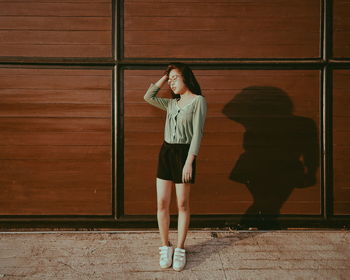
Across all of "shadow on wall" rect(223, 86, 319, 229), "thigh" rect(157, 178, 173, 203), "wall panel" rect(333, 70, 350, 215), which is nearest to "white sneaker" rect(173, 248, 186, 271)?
"thigh" rect(157, 178, 173, 203)

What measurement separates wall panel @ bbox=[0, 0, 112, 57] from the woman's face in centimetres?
139

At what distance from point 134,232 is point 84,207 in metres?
0.79

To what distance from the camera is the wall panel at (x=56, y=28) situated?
3.84 m

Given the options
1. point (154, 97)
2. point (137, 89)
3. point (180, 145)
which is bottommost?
point (180, 145)

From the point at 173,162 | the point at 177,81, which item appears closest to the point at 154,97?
the point at 177,81

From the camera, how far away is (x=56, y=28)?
12.6 ft

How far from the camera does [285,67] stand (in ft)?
12.9

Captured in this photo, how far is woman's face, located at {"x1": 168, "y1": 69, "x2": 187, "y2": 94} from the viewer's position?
2.89m

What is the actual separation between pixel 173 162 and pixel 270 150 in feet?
5.56

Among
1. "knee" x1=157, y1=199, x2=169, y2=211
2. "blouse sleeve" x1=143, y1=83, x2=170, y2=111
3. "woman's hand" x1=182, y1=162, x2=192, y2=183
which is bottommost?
"knee" x1=157, y1=199, x2=169, y2=211

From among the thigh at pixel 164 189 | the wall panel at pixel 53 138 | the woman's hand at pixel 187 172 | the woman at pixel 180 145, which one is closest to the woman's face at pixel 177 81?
the woman at pixel 180 145

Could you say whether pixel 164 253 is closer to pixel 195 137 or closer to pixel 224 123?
pixel 195 137

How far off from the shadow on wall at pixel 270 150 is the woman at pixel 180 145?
1.17 m

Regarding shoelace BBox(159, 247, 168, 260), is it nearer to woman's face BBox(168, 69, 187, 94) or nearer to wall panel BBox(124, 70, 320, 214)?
wall panel BBox(124, 70, 320, 214)
